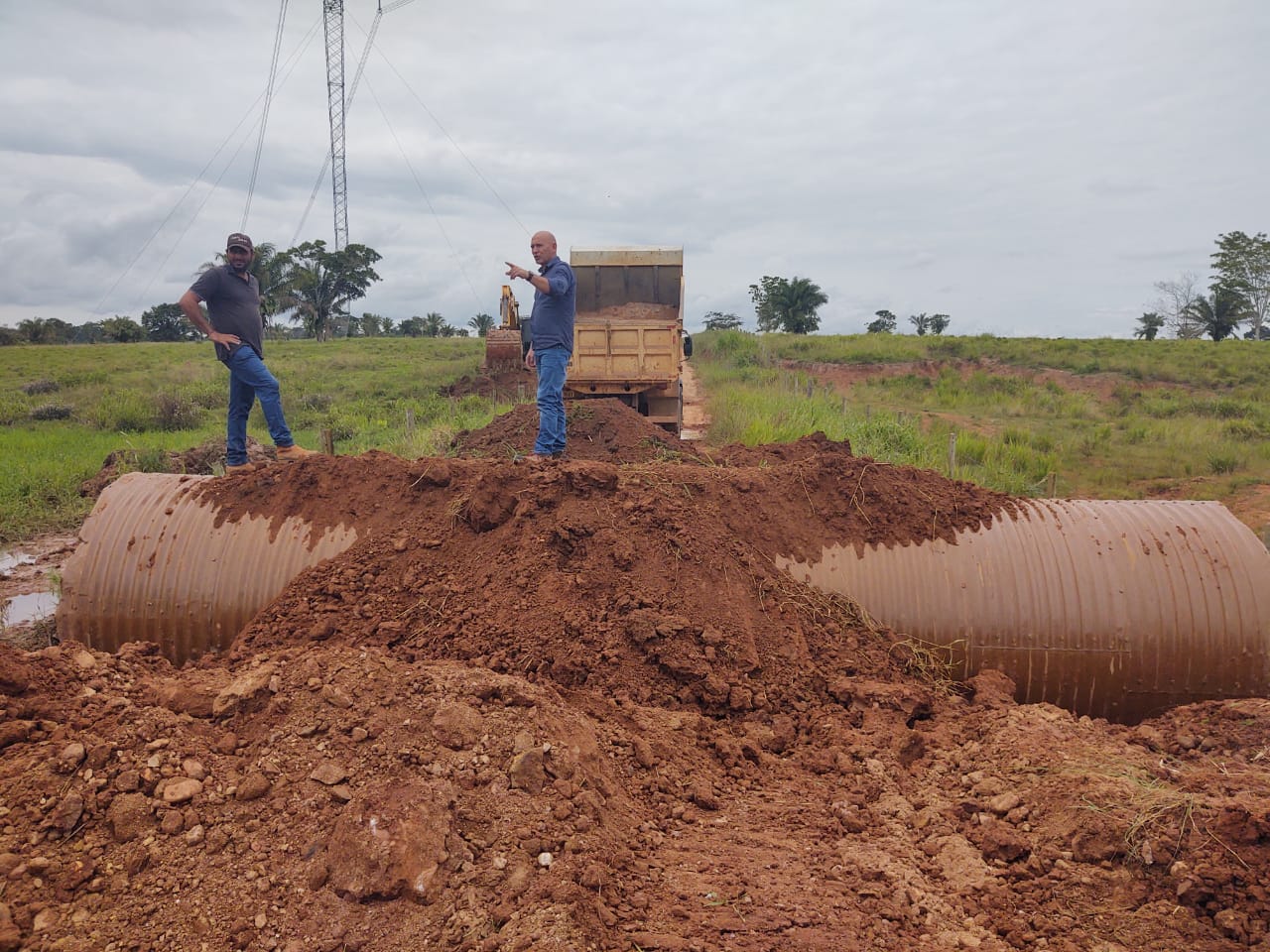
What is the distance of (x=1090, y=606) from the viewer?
14.5ft

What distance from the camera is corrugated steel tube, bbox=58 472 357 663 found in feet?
14.9

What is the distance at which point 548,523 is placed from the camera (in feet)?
14.7

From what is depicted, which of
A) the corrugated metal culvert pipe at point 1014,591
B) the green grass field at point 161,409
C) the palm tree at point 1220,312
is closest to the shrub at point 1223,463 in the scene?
the corrugated metal culvert pipe at point 1014,591

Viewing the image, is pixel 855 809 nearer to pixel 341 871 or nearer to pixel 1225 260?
pixel 341 871

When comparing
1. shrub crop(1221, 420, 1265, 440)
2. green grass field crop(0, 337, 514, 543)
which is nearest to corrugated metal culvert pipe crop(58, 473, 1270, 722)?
green grass field crop(0, 337, 514, 543)

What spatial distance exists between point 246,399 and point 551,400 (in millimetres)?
2431

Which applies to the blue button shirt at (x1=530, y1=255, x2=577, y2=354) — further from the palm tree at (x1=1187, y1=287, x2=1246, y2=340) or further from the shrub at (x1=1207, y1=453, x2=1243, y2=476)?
the palm tree at (x1=1187, y1=287, x2=1246, y2=340)

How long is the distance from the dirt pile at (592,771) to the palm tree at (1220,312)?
5117 cm

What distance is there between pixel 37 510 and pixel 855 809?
1079 cm

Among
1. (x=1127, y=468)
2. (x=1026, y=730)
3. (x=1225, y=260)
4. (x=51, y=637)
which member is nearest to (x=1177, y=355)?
(x=1225, y=260)

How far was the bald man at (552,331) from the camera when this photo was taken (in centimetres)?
641

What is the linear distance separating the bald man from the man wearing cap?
1.86 metres

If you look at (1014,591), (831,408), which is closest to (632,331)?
(831,408)

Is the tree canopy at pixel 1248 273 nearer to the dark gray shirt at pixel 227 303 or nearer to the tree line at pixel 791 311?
the tree line at pixel 791 311
